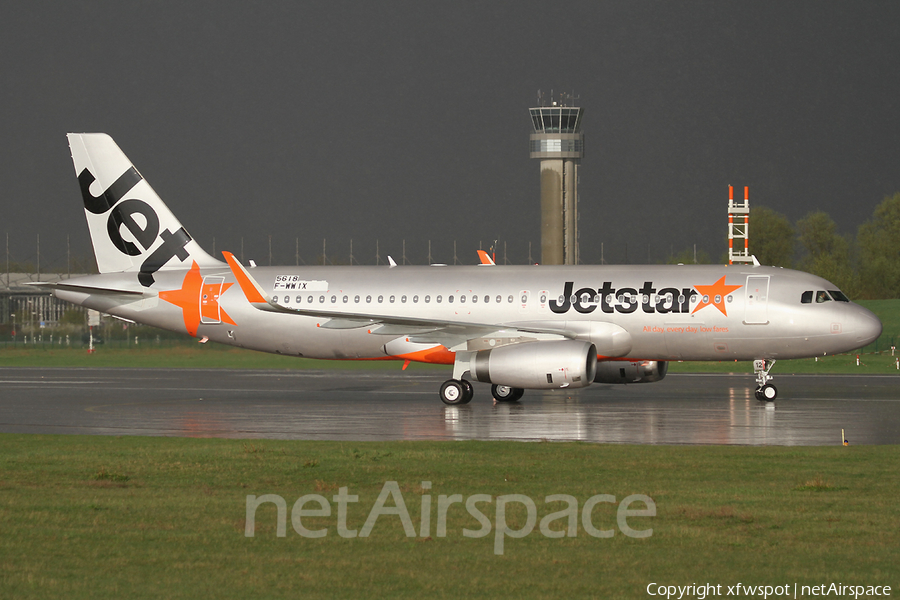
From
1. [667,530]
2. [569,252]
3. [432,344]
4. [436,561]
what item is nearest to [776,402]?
[432,344]

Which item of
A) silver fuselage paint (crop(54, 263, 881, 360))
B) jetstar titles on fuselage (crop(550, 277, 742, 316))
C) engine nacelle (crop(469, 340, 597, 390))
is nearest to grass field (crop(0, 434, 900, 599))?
engine nacelle (crop(469, 340, 597, 390))

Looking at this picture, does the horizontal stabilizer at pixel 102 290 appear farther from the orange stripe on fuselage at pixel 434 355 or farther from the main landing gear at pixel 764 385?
the main landing gear at pixel 764 385

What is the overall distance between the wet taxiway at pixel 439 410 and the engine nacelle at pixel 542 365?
82 centimetres

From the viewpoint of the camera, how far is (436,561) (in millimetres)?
10148

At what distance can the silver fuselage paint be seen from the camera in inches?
1147

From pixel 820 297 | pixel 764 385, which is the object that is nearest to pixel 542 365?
pixel 764 385

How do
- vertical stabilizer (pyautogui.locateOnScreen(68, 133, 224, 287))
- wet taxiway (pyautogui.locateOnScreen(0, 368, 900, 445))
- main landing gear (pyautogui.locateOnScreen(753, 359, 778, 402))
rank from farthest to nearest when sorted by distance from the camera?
vertical stabilizer (pyautogui.locateOnScreen(68, 133, 224, 287)) < main landing gear (pyautogui.locateOnScreen(753, 359, 778, 402)) < wet taxiway (pyautogui.locateOnScreen(0, 368, 900, 445))

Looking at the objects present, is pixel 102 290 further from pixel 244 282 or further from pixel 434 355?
pixel 434 355

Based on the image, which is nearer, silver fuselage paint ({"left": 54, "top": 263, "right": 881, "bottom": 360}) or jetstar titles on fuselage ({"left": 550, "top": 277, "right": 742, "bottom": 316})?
silver fuselage paint ({"left": 54, "top": 263, "right": 881, "bottom": 360})

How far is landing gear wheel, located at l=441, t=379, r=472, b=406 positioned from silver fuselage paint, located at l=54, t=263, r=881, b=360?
1.92m

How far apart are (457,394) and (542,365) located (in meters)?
3.23

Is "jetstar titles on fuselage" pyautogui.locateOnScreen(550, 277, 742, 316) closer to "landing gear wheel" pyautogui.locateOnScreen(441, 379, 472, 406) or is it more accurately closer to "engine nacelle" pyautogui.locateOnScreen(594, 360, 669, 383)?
"engine nacelle" pyautogui.locateOnScreen(594, 360, 669, 383)

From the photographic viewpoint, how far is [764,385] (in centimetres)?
2992

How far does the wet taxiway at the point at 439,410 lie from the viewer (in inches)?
872
